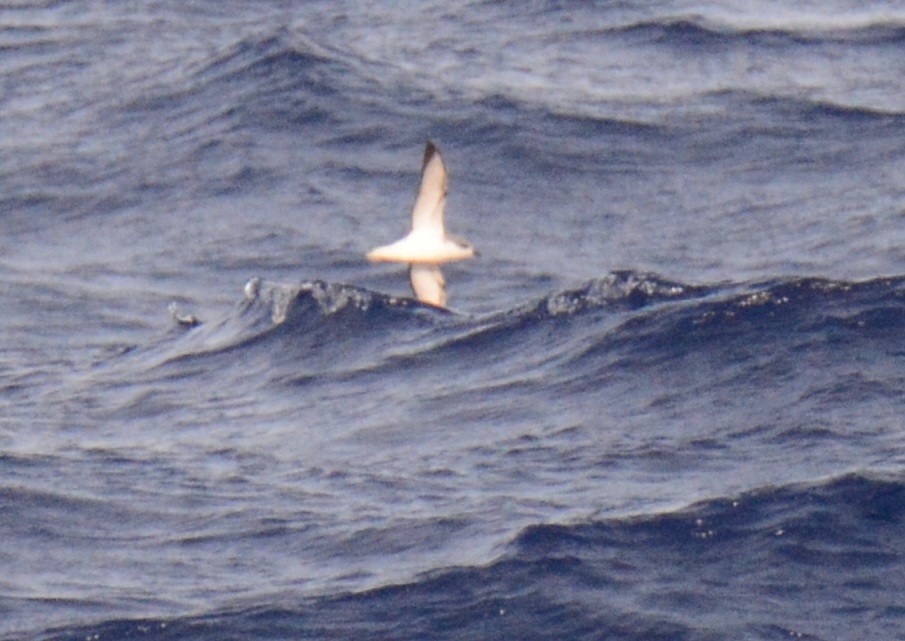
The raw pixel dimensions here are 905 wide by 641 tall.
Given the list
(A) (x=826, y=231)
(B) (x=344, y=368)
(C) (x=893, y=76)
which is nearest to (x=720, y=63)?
(C) (x=893, y=76)

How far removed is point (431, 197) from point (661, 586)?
673cm

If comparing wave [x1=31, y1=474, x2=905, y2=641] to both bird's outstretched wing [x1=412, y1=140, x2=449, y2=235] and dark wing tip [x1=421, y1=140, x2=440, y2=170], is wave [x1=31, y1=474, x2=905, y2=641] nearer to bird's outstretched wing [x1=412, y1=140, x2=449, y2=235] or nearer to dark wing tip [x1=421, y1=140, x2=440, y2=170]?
dark wing tip [x1=421, y1=140, x2=440, y2=170]

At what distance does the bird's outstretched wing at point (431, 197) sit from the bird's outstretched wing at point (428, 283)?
0.68m

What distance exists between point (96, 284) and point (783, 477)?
34.2 ft

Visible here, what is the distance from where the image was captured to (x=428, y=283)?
19797 millimetres

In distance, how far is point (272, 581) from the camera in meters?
13.8

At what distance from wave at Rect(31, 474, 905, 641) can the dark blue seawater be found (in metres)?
0.03

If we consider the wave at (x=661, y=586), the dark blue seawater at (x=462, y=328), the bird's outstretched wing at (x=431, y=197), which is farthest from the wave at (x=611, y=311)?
the wave at (x=661, y=586)

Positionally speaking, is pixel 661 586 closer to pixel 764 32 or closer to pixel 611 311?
pixel 611 311

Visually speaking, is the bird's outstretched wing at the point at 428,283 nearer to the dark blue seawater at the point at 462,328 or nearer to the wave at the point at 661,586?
the dark blue seawater at the point at 462,328

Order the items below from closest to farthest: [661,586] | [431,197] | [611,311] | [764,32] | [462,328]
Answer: [661,586]
[611,311]
[431,197]
[462,328]
[764,32]

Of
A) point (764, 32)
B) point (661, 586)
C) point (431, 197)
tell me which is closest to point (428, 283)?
point (431, 197)

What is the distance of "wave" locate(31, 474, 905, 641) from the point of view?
12.4 meters

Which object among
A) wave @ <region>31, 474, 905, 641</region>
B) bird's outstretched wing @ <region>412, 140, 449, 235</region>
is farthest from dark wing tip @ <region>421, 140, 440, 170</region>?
wave @ <region>31, 474, 905, 641</region>
